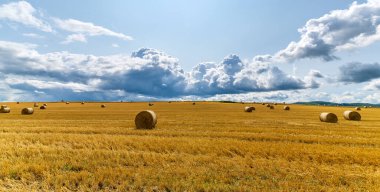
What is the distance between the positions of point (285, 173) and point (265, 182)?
4.37ft

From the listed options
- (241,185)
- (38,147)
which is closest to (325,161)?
(241,185)

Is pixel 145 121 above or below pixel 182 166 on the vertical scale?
above

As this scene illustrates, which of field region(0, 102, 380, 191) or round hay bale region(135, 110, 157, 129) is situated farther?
round hay bale region(135, 110, 157, 129)

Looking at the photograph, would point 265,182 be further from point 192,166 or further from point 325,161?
point 325,161

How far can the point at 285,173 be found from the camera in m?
10.1

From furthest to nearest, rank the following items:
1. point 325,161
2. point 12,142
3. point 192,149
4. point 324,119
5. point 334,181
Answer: point 324,119, point 12,142, point 192,149, point 325,161, point 334,181

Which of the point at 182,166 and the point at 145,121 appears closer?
the point at 182,166

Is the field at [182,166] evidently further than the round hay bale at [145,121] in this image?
No

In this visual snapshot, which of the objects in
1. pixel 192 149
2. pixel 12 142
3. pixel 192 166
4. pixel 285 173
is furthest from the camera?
pixel 12 142

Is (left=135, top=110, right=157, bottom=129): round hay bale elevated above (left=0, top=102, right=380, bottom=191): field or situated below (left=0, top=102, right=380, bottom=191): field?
above

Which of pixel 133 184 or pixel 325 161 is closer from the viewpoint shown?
pixel 133 184

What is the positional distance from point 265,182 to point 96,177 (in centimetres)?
483

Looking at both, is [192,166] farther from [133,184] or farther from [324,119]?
[324,119]

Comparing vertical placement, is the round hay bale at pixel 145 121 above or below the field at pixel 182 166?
above
